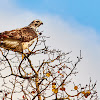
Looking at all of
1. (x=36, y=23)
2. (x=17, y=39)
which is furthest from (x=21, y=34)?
(x=36, y=23)

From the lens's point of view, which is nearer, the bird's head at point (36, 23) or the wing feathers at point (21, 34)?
the wing feathers at point (21, 34)

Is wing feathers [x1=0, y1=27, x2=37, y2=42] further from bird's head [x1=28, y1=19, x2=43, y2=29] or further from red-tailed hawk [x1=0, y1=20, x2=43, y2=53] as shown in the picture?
bird's head [x1=28, y1=19, x2=43, y2=29]

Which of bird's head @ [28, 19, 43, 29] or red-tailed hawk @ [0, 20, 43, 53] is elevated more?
bird's head @ [28, 19, 43, 29]

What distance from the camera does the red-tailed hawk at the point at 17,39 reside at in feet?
32.8

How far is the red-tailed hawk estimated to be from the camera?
32.8 ft

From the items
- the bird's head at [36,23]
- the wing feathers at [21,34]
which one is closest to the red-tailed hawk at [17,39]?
the wing feathers at [21,34]

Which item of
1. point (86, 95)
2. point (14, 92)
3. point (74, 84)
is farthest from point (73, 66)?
point (14, 92)

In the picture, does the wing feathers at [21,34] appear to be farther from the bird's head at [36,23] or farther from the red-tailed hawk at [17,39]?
the bird's head at [36,23]

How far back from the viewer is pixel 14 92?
8406mm

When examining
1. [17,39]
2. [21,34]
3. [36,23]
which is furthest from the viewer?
[36,23]

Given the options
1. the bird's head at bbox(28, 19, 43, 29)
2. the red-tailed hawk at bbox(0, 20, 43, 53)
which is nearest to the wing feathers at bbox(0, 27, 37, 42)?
the red-tailed hawk at bbox(0, 20, 43, 53)

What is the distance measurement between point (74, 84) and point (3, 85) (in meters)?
3.24

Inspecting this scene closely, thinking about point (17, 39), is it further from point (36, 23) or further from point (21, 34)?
point (36, 23)

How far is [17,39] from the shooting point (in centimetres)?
1050
